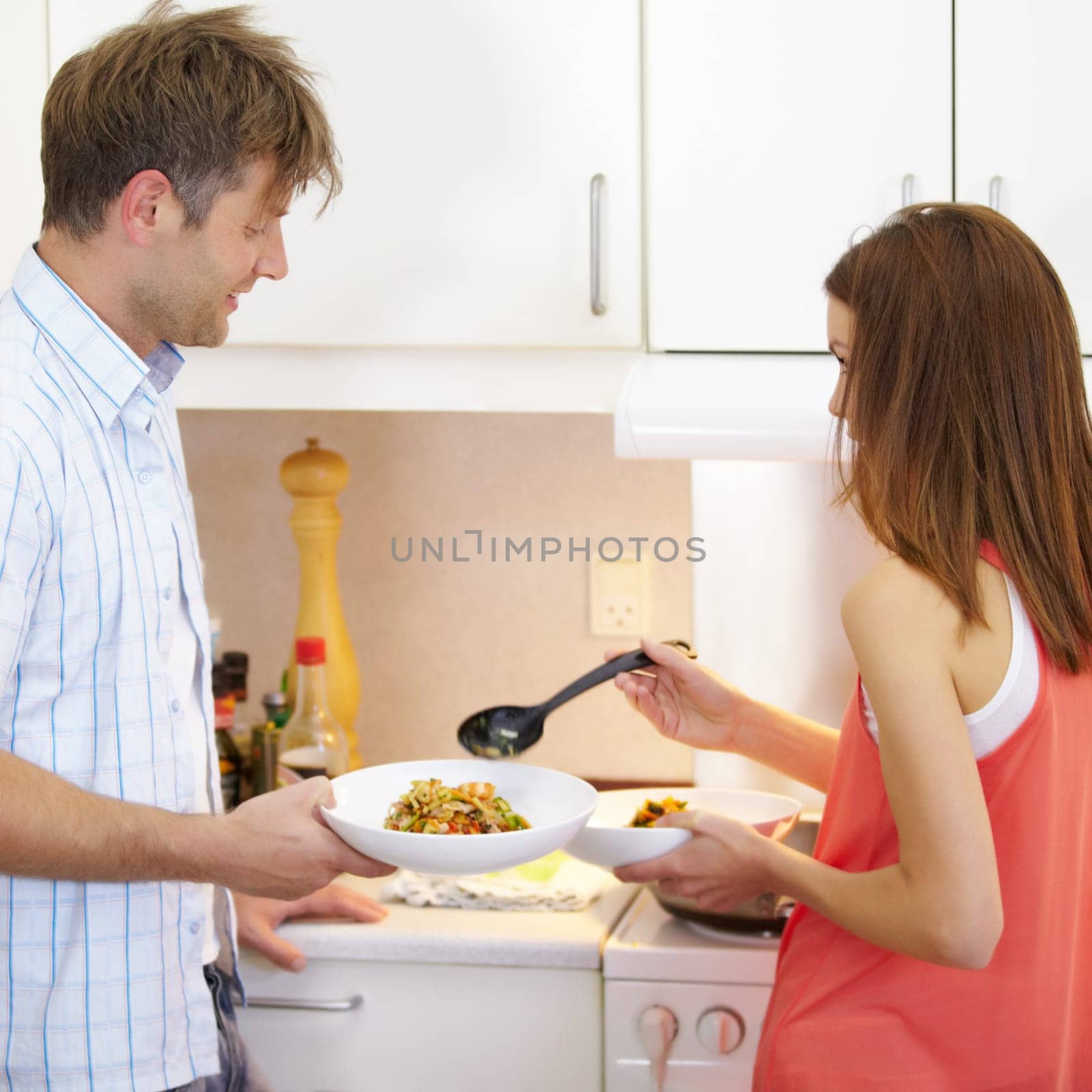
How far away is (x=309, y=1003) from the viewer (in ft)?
4.66

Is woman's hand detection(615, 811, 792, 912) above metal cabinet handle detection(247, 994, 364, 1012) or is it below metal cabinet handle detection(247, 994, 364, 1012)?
above

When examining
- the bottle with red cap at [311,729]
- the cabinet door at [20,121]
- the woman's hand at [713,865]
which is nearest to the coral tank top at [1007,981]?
the woman's hand at [713,865]

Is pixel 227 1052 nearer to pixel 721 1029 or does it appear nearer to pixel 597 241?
pixel 721 1029

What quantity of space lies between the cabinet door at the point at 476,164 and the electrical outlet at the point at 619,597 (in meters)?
0.52

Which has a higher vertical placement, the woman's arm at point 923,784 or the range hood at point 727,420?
the range hood at point 727,420

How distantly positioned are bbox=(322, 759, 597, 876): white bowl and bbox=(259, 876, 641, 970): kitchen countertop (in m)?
0.20

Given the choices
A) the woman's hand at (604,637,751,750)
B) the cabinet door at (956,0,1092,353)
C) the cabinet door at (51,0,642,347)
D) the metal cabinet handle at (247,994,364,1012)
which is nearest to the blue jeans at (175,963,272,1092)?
the metal cabinet handle at (247,994,364,1012)

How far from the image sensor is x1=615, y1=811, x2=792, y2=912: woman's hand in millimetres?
1123

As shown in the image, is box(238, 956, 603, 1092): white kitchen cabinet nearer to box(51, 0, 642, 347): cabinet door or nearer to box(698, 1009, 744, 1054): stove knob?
box(698, 1009, 744, 1054): stove knob

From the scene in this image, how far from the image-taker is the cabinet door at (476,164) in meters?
1.44

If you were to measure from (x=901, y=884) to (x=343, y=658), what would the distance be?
39.8 inches

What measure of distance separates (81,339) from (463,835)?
1.71ft

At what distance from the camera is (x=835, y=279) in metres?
1.03

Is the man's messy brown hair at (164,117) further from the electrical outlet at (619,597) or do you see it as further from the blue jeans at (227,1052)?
the electrical outlet at (619,597)
